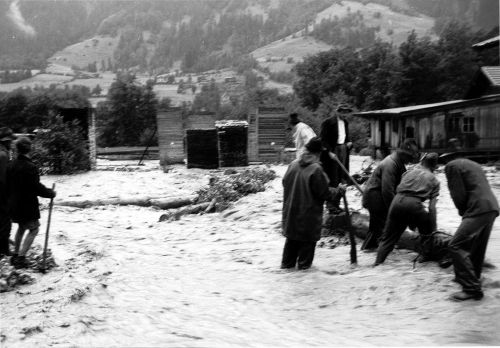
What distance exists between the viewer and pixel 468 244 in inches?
219

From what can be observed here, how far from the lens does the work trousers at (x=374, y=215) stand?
7.52 metres

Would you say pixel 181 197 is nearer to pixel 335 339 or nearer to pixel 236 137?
pixel 236 137

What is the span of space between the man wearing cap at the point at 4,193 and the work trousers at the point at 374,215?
16.3 ft

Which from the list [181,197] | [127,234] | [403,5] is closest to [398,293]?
[127,234]

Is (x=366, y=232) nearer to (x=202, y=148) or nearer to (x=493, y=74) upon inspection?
(x=202, y=148)

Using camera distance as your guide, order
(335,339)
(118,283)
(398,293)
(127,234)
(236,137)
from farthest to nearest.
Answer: (236,137) < (127,234) < (118,283) < (398,293) < (335,339)

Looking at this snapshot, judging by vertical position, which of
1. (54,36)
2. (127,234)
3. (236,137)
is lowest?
(127,234)

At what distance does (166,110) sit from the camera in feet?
77.0

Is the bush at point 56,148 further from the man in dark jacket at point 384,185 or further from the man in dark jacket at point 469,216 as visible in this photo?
the man in dark jacket at point 469,216

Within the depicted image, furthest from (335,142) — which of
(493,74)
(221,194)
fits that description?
(493,74)

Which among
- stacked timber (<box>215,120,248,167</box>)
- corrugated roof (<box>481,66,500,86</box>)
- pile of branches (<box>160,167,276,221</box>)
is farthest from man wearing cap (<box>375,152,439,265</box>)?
corrugated roof (<box>481,66,500,86</box>)

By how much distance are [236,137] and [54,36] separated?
181332mm

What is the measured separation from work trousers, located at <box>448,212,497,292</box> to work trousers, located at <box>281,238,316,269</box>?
7.08ft

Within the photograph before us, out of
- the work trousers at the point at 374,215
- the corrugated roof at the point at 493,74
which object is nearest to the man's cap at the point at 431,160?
the work trousers at the point at 374,215
